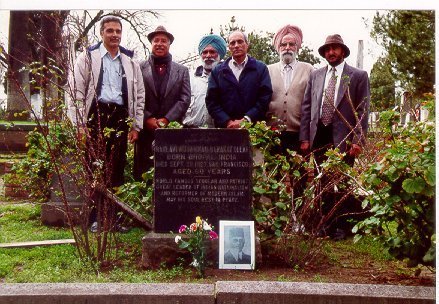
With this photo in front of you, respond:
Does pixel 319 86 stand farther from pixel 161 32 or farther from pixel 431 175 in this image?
Result: pixel 431 175

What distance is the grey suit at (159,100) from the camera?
6.09m

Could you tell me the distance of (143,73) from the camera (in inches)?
243

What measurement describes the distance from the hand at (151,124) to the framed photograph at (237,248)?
1.87 meters

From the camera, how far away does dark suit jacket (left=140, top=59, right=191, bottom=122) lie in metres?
6.09

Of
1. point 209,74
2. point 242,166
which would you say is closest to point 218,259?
point 242,166

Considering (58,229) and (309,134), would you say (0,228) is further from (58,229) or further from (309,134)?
(309,134)

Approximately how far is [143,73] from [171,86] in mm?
337

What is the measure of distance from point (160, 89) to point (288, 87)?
131 centimetres

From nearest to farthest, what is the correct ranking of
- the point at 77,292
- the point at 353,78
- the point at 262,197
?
the point at 77,292
the point at 262,197
the point at 353,78

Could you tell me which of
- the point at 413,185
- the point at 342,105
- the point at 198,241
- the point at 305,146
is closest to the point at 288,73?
the point at 342,105

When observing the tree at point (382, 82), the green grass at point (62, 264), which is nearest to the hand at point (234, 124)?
the green grass at point (62, 264)

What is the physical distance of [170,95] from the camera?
610 centimetres

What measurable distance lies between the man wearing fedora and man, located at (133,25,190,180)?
51.3 inches

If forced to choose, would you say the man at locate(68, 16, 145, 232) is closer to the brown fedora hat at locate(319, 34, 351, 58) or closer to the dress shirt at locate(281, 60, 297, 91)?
the dress shirt at locate(281, 60, 297, 91)
